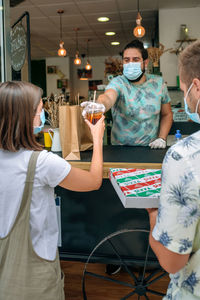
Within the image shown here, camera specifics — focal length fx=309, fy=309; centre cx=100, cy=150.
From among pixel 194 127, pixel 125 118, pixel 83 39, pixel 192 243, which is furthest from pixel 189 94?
pixel 83 39

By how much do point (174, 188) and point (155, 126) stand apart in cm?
178

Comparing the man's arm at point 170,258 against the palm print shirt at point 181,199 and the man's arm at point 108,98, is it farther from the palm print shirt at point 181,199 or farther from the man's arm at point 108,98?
the man's arm at point 108,98

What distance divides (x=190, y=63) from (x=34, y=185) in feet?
2.22

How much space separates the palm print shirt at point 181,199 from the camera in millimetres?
725

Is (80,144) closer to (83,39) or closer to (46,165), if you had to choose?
(46,165)

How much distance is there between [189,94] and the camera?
31.9 inches

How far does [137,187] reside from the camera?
3.43 feet

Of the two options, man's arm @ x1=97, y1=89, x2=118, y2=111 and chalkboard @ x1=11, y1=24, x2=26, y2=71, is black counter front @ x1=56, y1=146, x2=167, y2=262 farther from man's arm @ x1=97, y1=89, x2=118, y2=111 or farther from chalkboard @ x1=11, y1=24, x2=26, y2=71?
chalkboard @ x1=11, y1=24, x2=26, y2=71

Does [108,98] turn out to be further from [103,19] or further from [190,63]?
[103,19]

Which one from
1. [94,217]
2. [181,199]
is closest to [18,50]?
[94,217]

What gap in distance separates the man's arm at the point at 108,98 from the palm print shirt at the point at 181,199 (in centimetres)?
138

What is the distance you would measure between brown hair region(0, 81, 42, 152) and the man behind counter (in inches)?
48.5

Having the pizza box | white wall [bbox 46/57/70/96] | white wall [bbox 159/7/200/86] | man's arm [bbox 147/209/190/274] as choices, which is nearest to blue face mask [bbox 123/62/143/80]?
the pizza box

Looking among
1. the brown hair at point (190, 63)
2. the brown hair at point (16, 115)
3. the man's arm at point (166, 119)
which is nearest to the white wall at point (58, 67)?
the man's arm at point (166, 119)
